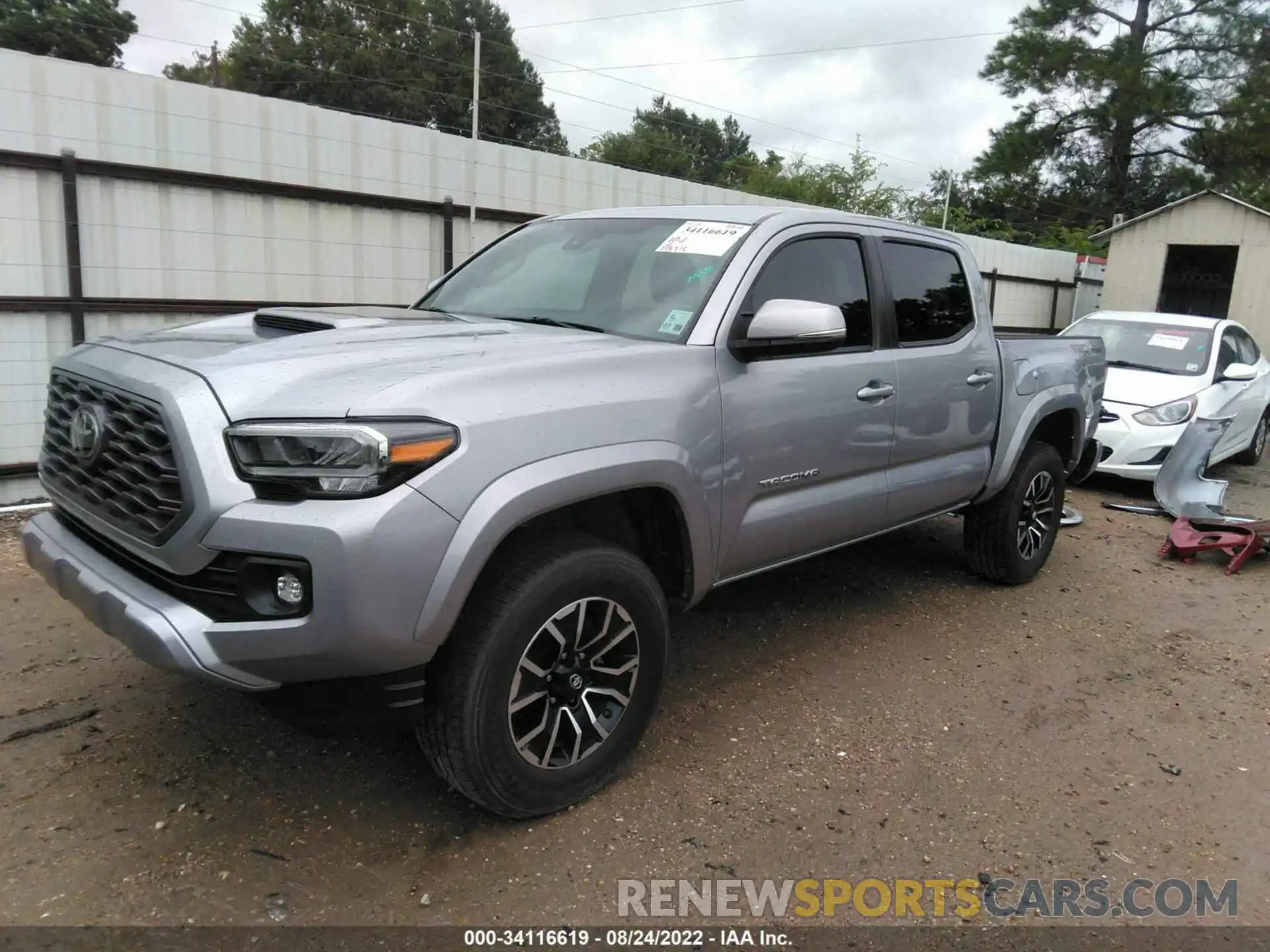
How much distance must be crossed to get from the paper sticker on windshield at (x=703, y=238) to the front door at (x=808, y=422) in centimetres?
15

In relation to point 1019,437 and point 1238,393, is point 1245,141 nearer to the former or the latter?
point 1238,393

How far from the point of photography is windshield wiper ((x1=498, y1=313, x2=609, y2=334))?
3.41 m

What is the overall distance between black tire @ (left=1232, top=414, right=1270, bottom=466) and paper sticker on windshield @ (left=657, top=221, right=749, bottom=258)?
8.62 meters

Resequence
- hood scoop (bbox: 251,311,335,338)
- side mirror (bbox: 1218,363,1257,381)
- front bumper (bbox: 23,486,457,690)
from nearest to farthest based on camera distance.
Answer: front bumper (bbox: 23,486,457,690), hood scoop (bbox: 251,311,335,338), side mirror (bbox: 1218,363,1257,381)

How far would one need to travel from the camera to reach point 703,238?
3.60 metres

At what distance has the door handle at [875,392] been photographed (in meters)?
3.82

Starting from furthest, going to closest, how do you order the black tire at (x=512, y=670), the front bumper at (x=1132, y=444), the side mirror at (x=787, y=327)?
1. the front bumper at (x=1132, y=444)
2. the side mirror at (x=787, y=327)
3. the black tire at (x=512, y=670)

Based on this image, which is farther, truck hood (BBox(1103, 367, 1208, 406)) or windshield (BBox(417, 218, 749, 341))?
truck hood (BBox(1103, 367, 1208, 406))

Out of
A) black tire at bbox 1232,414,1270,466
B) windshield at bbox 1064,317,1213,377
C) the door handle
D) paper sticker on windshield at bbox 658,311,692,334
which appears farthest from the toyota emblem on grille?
black tire at bbox 1232,414,1270,466

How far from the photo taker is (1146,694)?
4.13 metres

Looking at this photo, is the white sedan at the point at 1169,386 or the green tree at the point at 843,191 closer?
the white sedan at the point at 1169,386

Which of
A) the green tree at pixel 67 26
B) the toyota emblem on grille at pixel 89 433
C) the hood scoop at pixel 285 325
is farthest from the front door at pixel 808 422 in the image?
the green tree at pixel 67 26

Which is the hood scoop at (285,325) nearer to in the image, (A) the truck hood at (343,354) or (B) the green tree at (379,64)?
(A) the truck hood at (343,354)

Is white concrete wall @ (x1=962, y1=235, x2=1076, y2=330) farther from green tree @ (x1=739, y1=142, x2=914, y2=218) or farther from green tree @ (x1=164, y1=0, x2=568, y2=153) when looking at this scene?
green tree @ (x1=164, y1=0, x2=568, y2=153)
